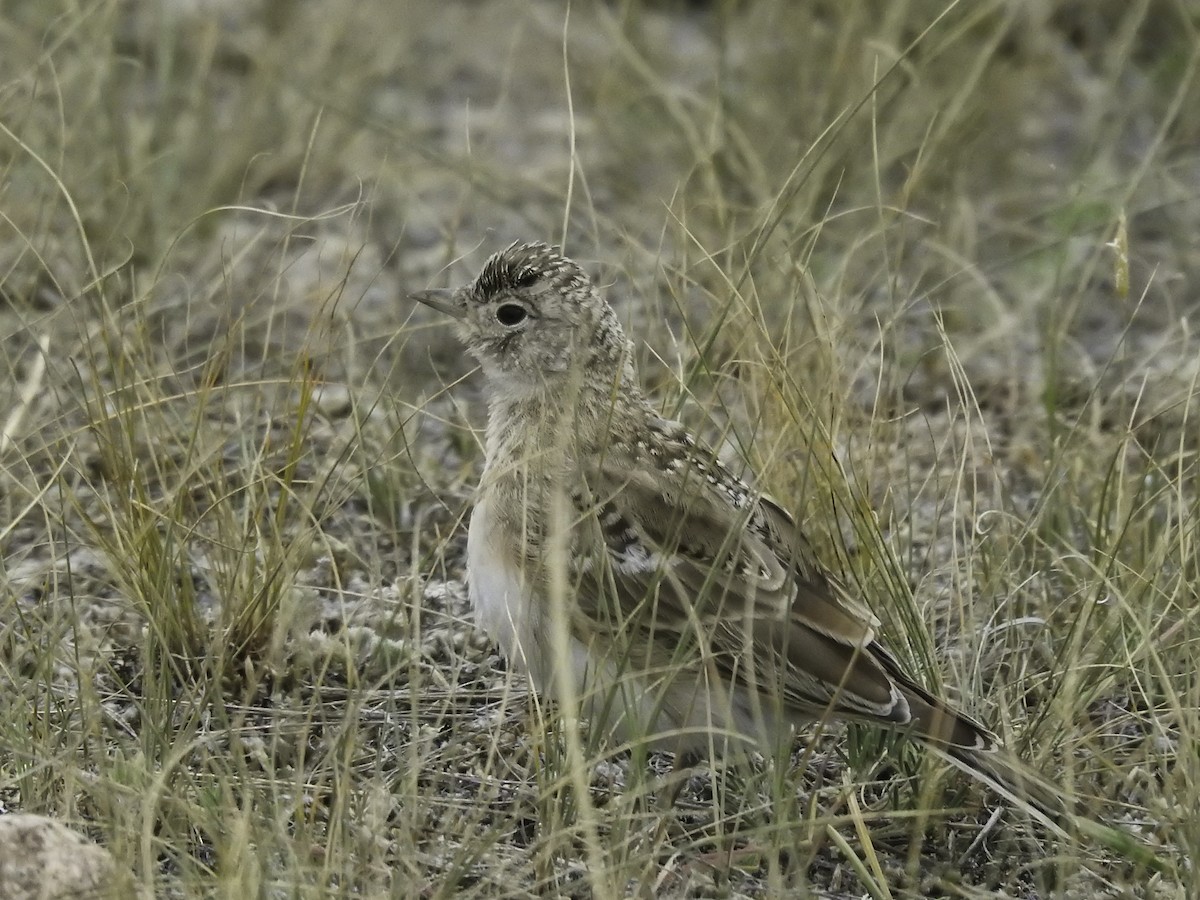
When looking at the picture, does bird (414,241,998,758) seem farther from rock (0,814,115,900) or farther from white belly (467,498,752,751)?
rock (0,814,115,900)

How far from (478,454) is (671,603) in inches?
74.7

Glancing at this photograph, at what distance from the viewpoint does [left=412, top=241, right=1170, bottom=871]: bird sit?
3803 millimetres

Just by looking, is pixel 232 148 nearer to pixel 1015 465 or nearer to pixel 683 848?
pixel 1015 465

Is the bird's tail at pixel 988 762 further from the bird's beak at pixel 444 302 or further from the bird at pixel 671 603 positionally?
the bird's beak at pixel 444 302

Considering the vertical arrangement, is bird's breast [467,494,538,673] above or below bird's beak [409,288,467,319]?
below

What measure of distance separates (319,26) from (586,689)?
548 cm

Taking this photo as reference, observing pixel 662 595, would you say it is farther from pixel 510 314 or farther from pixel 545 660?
pixel 510 314

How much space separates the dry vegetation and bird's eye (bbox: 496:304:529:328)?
0.76 feet

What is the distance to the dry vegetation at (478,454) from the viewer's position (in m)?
3.81

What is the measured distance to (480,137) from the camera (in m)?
8.87

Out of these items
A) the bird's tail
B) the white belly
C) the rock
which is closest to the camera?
the rock

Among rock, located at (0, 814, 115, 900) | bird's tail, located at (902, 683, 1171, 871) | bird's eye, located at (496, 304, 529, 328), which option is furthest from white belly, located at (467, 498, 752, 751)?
rock, located at (0, 814, 115, 900)

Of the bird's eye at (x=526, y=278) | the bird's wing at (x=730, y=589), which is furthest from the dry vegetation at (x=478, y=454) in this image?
the bird's eye at (x=526, y=278)

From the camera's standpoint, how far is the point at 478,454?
5.91 m
